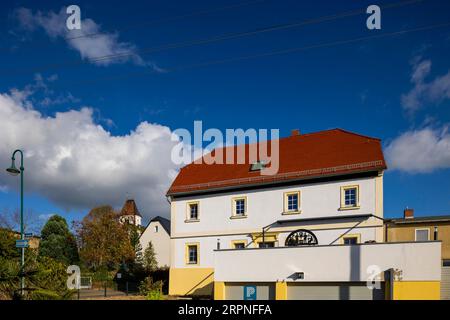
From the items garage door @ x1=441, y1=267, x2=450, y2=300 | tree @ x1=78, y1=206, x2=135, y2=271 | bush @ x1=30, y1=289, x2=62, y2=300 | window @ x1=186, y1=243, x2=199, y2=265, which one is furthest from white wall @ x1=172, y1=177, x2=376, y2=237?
tree @ x1=78, y1=206, x2=135, y2=271

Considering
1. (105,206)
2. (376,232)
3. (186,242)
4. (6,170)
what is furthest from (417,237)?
(105,206)

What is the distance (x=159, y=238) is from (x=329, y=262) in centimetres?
3906

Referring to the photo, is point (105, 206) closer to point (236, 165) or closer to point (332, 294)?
point (236, 165)

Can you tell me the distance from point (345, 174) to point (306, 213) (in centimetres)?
337

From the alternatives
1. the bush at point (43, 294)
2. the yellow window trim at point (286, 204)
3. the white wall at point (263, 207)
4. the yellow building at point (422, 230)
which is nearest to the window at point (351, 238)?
the white wall at point (263, 207)

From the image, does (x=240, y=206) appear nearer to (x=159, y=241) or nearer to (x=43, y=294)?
(x=43, y=294)

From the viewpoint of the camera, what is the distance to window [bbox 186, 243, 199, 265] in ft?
93.2

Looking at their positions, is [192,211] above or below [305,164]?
below

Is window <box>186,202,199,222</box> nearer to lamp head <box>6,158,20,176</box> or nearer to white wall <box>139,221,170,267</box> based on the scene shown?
lamp head <box>6,158,20,176</box>

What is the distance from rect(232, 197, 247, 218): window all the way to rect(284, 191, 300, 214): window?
2.95m

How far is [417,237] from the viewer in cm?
3350

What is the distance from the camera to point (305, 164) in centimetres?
2614

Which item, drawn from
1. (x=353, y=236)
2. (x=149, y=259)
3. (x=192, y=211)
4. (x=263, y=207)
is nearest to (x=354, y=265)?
(x=353, y=236)

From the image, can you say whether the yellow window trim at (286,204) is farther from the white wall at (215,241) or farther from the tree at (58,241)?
the tree at (58,241)
